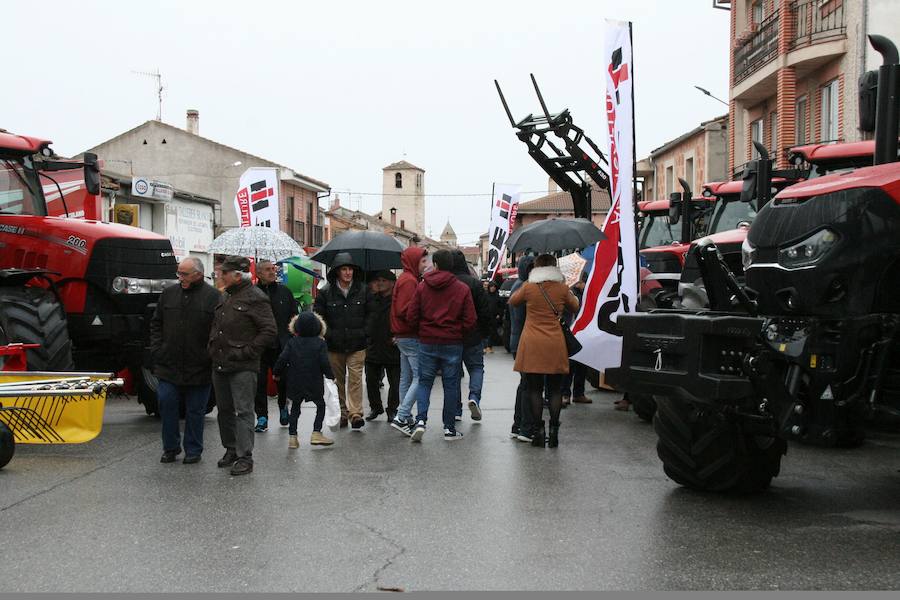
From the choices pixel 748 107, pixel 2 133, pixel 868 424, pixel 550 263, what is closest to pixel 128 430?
pixel 2 133

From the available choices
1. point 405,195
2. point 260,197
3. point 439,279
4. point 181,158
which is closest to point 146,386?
point 439,279

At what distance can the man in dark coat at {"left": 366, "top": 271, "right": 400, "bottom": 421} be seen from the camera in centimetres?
1027

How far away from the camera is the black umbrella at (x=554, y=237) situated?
374 inches

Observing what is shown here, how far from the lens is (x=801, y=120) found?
25453mm

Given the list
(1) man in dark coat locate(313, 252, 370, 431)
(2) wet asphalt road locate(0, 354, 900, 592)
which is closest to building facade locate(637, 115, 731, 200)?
(1) man in dark coat locate(313, 252, 370, 431)

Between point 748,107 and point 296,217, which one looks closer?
point 748,107

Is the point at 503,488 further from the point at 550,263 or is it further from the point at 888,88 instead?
the point at 888,88

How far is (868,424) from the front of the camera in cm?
510

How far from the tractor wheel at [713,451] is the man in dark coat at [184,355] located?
361 centimetres

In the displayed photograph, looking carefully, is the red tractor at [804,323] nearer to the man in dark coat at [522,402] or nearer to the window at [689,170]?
the man in dark coat at [522,402]

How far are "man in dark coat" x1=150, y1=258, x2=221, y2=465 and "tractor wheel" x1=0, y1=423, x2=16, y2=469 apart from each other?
43.4 inches

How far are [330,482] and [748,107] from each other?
24.6 metres

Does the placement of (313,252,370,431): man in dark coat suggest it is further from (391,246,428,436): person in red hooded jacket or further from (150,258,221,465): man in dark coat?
(150,258,221,465): man in dark coat

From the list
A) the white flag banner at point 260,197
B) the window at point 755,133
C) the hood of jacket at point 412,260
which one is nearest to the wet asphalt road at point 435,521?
the hood of jacket at point 412,260
